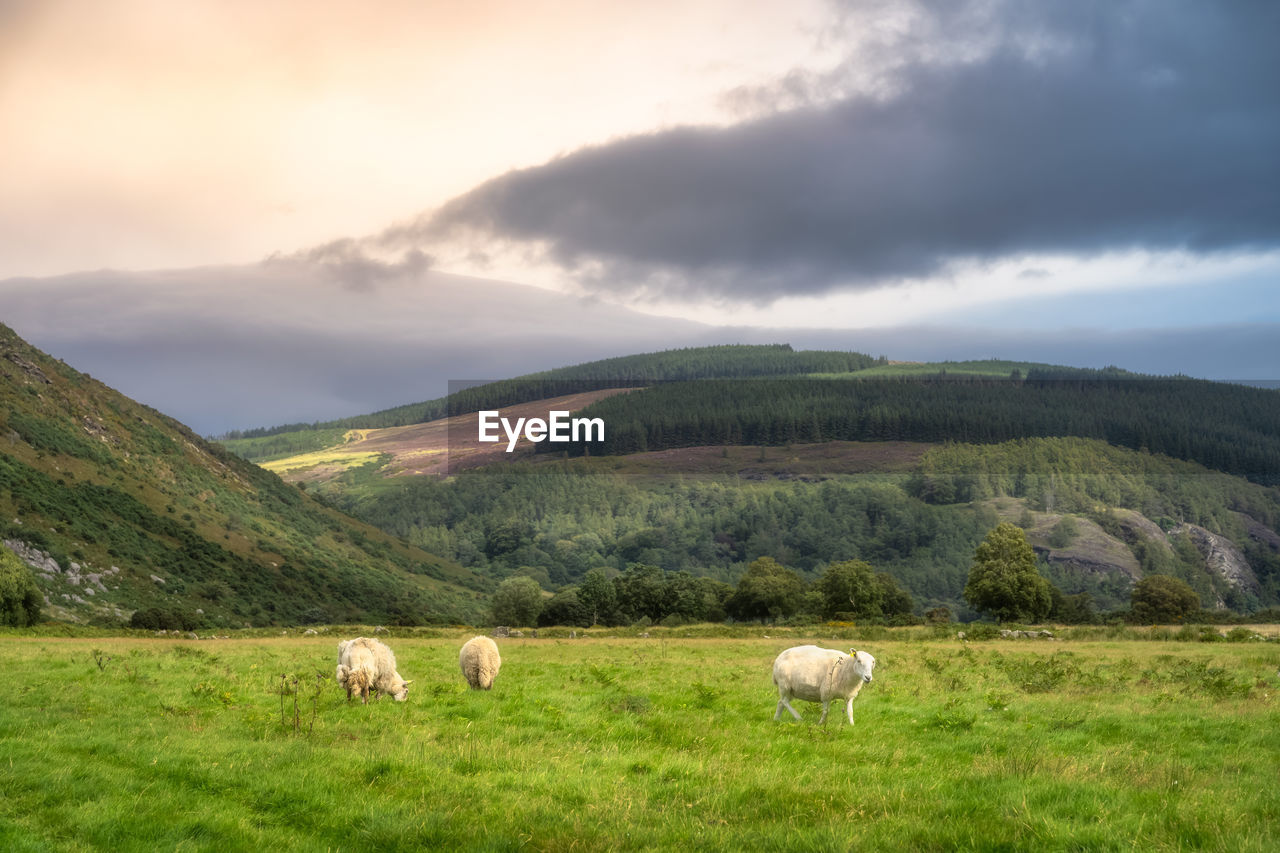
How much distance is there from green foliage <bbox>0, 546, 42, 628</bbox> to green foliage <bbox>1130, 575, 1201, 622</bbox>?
9035 centimetres

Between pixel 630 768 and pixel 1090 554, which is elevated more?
pixel 630 768

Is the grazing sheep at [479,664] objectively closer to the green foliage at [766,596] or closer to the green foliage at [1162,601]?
the green foliage at [766,596]

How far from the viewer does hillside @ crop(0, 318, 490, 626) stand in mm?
90625

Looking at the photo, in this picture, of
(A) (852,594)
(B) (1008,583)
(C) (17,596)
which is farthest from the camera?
(A) (852,594)

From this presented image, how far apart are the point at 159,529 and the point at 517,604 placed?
50.6m

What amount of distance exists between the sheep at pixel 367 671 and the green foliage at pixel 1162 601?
77.6 metres

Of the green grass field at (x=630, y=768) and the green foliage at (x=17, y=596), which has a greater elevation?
the green grass field at (x=630, y=768)

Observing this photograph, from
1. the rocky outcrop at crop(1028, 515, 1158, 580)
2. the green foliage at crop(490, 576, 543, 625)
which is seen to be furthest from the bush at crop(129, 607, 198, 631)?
the rocky outcrop at crop(1028, 515, 1158, 580)

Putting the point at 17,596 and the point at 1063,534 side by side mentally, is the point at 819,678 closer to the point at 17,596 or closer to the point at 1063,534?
the point at 17,596

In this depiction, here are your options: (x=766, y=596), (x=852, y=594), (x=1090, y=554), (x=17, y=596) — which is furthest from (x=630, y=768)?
(x=1090, y=554)

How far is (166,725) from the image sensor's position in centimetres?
1716

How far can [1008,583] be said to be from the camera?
81.1m

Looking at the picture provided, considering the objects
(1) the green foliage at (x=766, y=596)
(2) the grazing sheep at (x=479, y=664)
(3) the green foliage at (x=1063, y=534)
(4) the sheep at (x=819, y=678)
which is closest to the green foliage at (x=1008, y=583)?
(1) the green foliage at (x=766, y=596)

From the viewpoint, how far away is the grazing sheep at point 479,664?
2462 centimetres
